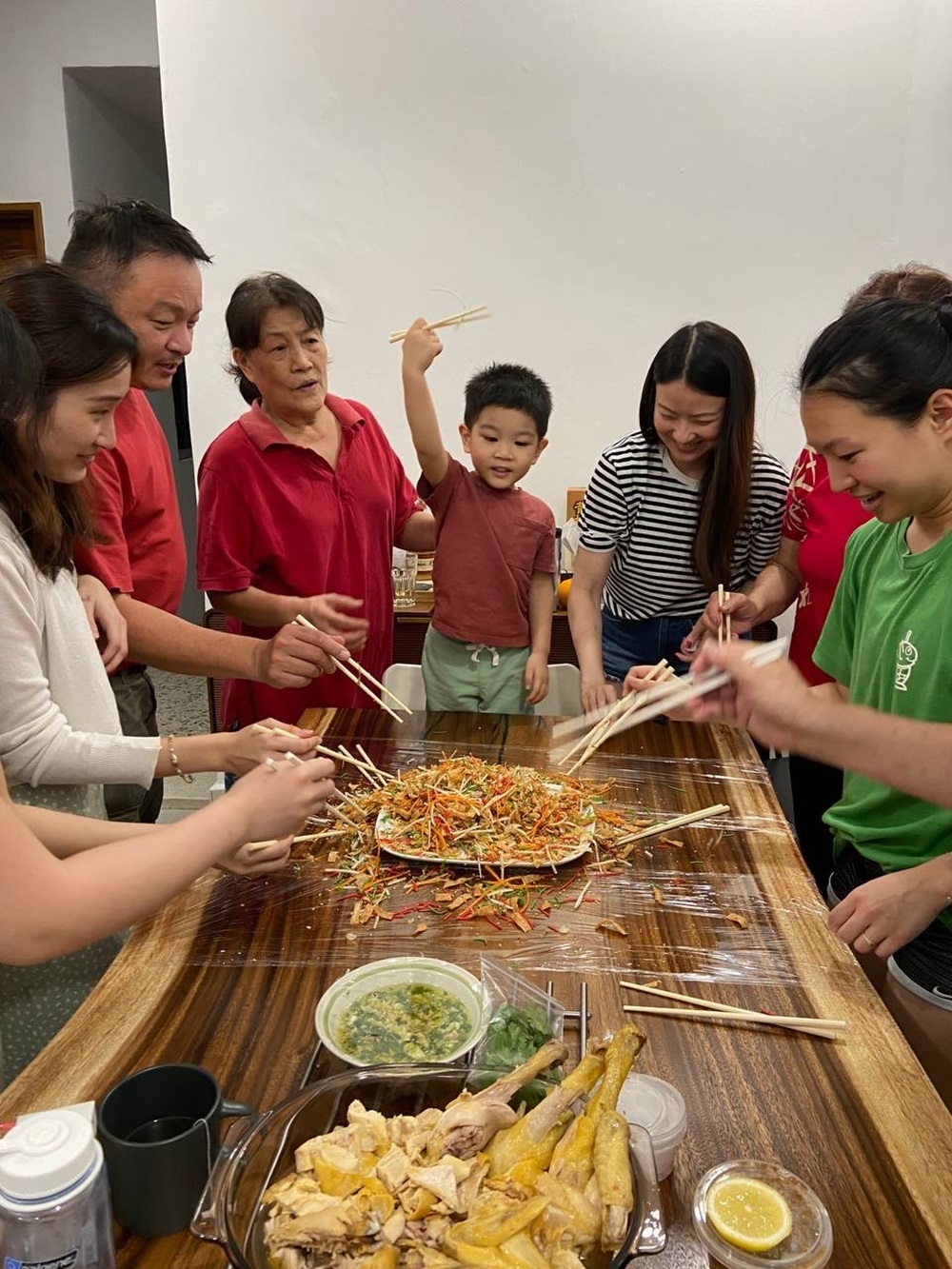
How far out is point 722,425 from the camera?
8.09ft

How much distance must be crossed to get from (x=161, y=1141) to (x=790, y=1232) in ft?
2.11

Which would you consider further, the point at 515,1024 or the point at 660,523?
the point at 660,523

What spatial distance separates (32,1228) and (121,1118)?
23 cm

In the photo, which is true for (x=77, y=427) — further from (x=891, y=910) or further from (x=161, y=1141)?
(x=891, y=910)

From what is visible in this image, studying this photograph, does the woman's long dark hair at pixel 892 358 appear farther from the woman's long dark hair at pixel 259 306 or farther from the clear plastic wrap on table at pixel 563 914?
the woman's long dark hair at pixel 259 306

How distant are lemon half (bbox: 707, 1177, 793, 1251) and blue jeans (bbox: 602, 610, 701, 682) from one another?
6.15 ft

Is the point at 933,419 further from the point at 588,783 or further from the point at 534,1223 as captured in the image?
the point at 534,1223

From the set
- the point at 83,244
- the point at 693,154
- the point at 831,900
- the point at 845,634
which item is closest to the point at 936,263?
the point at 693,154

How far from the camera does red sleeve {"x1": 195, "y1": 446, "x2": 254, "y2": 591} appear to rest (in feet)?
8.70

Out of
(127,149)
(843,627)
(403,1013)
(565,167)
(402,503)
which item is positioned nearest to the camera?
(403,1013)

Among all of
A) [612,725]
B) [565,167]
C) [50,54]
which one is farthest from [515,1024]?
[50,54]

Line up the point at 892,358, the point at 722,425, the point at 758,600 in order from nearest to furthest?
1. the point at 892,358
2. the point at 722,425
3. the point at 758,600

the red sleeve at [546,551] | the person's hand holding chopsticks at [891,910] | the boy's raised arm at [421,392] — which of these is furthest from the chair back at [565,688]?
the person's hand holding chopsticks at [891,910]

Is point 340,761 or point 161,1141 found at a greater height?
point 161,1141
